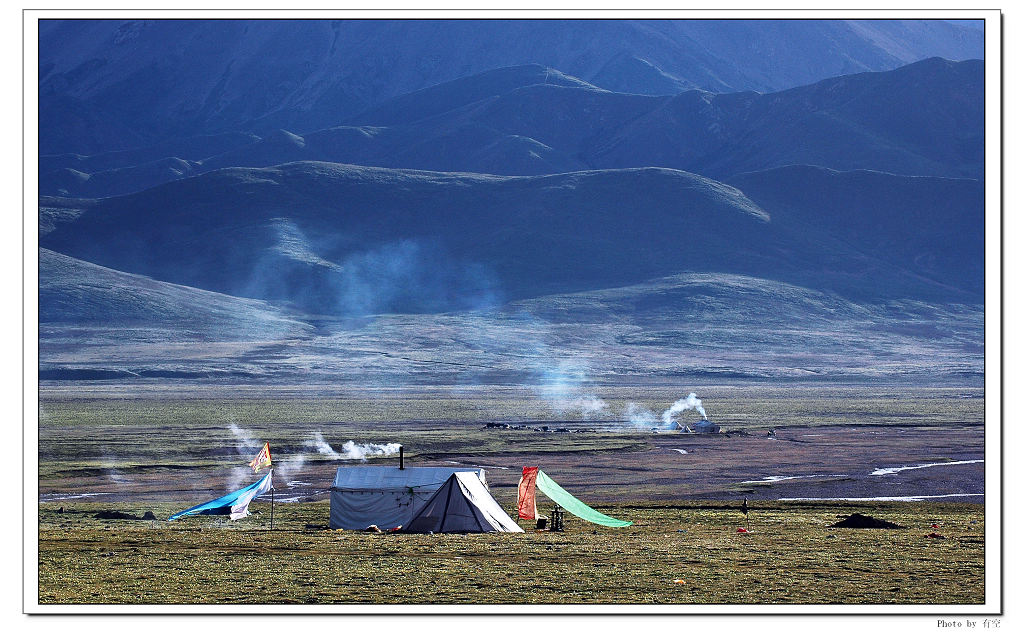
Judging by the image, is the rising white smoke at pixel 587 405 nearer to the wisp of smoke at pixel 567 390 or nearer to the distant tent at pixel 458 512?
the wisp of smoke at pixel 567 390

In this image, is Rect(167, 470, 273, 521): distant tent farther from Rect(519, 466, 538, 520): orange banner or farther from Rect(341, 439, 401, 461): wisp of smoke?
Rect(341, 439, 401, 461): wisp of smoke

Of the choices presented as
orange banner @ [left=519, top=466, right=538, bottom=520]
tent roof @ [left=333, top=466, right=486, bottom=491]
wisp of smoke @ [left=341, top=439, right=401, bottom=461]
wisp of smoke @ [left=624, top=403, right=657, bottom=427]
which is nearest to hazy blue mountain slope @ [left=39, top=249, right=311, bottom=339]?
wisp of smoke @ [left=624, top=403, right=657, bottom=427]

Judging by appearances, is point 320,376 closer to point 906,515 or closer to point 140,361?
point 140,361

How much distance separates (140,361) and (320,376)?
2438cm

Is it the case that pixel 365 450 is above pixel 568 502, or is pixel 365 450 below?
below

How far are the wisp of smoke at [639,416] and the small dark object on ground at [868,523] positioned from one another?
52130 millimetres

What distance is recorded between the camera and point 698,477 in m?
53.2

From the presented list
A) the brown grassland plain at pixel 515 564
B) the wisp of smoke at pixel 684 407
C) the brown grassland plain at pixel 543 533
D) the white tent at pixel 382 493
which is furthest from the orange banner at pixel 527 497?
the wisp of smoke at pixel 684 407

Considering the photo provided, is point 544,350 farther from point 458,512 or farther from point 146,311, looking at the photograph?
point 458,512

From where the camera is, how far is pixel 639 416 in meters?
96.8

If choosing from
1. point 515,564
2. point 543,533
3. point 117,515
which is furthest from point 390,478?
point 117,515

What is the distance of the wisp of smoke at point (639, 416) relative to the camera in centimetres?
8818

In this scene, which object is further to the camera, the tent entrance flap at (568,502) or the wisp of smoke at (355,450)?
the wisp of smoke at (355,450)
